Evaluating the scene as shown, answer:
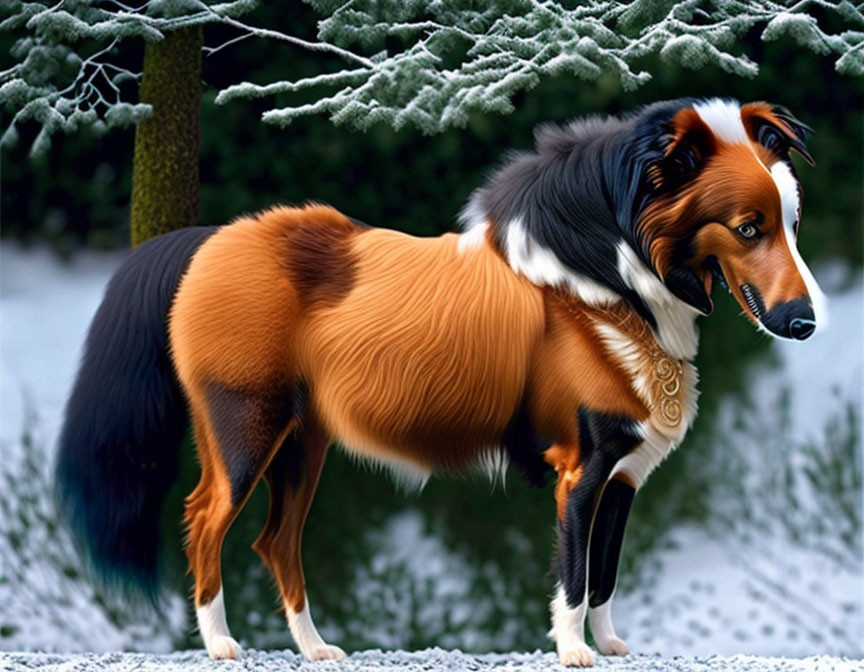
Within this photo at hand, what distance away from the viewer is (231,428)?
471 cm

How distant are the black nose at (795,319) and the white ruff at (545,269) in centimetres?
51

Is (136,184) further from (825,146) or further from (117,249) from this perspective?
(825,146)

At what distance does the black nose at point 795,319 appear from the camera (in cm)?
436

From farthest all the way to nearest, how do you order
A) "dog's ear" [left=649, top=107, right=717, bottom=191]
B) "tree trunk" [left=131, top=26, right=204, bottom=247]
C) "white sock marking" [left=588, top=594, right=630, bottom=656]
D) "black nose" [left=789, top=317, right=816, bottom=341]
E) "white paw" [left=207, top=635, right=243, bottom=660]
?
"tree trunk" [left=131, top=26, right=204, bottom=247] < "white sock marking" [left=588, top=594, right=630, bottom=656] < "white paw" [left=207, top=635, right=243, bottom=660] < "dog's ear" [left=649, top=107, right=717, bottom=191] < "black nose" [left=789, top=317, right=816, bottom=341]

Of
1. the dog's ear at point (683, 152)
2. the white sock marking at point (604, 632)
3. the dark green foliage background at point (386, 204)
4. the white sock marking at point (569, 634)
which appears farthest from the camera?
the dark green foliage background at point (386, 204)

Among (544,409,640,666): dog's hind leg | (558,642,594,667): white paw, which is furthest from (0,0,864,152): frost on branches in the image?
(558,642,594,667): white paw

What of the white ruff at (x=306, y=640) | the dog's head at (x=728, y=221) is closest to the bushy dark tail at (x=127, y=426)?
the white ruff at (x=306, y=640)

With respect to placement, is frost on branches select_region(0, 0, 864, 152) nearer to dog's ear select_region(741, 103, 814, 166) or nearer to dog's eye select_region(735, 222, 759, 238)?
dog's ear select_region(741, 103, 814, 166)

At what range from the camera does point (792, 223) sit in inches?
178

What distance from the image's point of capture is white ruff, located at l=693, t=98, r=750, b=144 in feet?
14.9

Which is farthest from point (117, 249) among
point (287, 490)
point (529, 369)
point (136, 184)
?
point (529, 369)

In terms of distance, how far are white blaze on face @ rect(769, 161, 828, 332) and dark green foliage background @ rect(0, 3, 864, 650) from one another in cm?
245

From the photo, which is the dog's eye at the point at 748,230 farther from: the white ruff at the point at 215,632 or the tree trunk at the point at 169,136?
the tree trunk at the point at 169,136

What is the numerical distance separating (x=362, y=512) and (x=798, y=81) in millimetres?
3003
